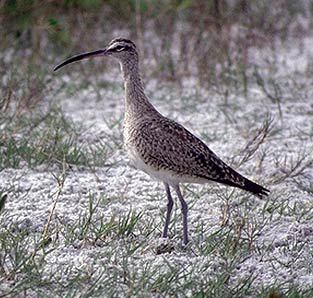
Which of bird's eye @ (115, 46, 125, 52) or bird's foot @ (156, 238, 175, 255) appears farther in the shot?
bird's eye @ (115, 46, 125, 52)

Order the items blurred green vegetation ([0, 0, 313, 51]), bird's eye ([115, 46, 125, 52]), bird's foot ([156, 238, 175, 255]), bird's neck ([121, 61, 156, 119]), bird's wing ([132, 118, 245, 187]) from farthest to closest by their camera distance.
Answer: blurred green vegetation ([0, 0, 313, 51]), bird's eye ([115, 46, 125, 52]), bird's neck ([121, 61, 156, 119]), bird's wing ([132, 118, 245, 187]), bird's foot ([156, 238, 175, 255])

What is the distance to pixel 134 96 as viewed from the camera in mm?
5305

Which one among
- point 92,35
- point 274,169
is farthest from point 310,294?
point 92,35

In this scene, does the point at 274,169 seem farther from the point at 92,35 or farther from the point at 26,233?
the point at 92,35

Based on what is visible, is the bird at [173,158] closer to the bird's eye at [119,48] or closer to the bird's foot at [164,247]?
the bird's foot at [164,247]

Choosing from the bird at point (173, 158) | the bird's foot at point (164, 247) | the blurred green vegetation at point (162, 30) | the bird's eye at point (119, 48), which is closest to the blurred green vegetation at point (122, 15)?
the blurred green vegetation at point (162, 30)

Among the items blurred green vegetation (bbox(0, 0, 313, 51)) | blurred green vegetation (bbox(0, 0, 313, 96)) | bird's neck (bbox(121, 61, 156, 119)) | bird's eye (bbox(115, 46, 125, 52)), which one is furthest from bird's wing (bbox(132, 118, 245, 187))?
blurred green vegetation (bbox(0, 0, 313, 51))

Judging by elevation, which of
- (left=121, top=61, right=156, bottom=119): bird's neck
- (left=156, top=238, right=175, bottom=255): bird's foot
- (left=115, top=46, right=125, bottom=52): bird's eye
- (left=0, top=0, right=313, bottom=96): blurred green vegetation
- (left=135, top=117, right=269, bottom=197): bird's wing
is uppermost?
(left=0, top=0, right=313, bottom=96): blurred green vegetation

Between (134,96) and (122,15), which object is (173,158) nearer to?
(134,96)

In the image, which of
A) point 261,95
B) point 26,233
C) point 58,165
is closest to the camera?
point 26,233

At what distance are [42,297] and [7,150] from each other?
7.74 ft

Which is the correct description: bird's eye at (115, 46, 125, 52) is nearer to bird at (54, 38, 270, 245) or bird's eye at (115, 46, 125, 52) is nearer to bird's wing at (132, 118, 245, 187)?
bird at (54, 38, 270, 245)

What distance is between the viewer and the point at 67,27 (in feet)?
31.8

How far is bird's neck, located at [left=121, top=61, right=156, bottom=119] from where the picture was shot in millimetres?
5223
